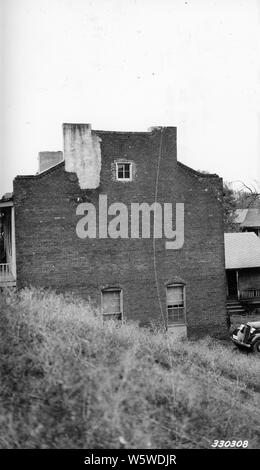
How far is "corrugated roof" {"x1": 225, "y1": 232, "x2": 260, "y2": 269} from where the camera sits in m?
28.0

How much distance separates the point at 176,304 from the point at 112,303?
2.77m

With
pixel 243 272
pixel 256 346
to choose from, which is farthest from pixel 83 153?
pixel 243 272

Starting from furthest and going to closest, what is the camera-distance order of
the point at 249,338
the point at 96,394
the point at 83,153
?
1. the point at 83,153
2. the point at 249,338
3. the point at 96,394

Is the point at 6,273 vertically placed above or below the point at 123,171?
below

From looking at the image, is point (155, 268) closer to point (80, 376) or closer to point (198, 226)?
point (198, 226)

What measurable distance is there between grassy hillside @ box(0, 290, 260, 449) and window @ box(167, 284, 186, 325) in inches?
293

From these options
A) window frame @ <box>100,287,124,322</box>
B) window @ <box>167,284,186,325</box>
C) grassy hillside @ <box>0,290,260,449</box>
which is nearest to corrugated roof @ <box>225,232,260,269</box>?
window @ <box>167,284,186,325</box>

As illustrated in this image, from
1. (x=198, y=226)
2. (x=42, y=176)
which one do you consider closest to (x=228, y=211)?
(x=198, y=226)

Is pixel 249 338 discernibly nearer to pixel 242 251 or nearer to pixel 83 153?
pixel 83 153

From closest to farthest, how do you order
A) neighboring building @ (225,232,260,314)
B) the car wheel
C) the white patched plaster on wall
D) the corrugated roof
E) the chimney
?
the car wheel, the white patched plaster on wall, the chimney, neighboring building @ (225,232,260,314), the corrugated roof

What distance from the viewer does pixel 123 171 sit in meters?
19.0

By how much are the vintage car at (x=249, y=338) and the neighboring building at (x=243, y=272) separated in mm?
8004

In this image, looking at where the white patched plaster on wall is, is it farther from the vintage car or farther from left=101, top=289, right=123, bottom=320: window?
the vintage car

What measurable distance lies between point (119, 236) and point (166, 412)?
10.6 m
